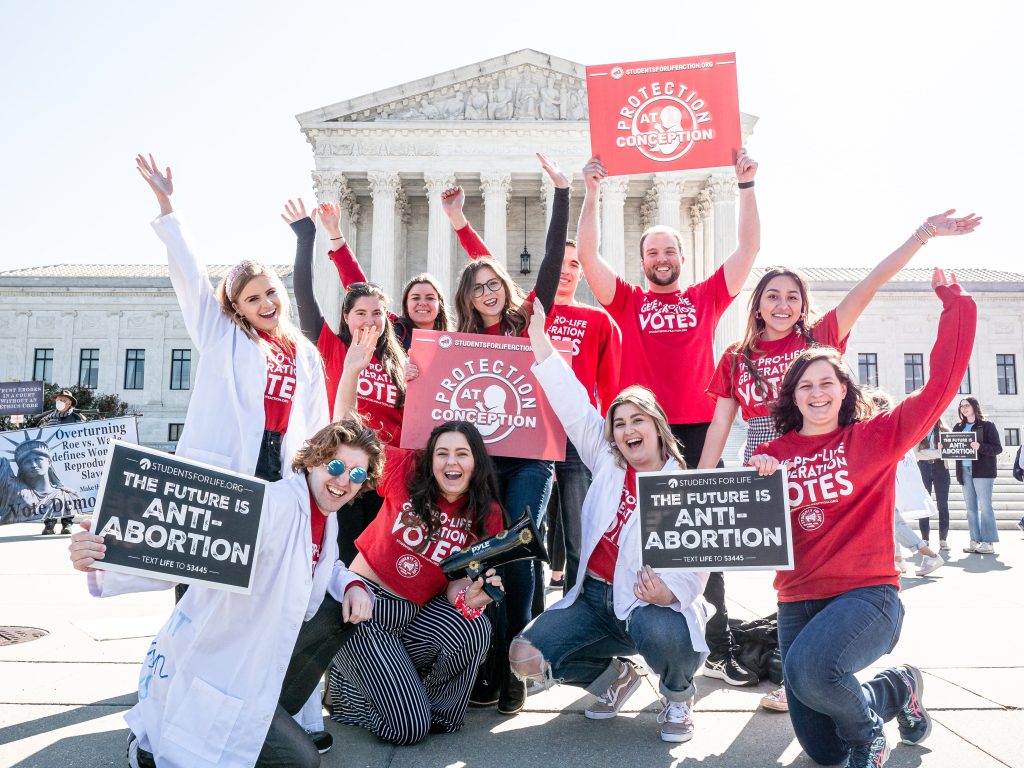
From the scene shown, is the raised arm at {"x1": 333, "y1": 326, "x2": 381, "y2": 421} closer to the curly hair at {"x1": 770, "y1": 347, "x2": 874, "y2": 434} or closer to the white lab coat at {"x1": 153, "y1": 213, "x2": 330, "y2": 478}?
the white lab coat at {"x1": 153, "y1": 213, "x2": 330, "y2": 478}

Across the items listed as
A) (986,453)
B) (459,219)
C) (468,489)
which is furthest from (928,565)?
(468,489)

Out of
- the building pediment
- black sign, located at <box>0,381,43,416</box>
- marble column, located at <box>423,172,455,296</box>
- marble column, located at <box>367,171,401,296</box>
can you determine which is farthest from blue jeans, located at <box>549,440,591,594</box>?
the building pediment

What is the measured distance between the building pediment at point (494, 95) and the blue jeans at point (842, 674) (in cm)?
3621

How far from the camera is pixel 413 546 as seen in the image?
4.21 meters

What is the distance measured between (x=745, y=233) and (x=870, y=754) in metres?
3.25

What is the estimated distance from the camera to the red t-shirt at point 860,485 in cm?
352

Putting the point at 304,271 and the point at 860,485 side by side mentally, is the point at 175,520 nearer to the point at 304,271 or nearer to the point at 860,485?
the point at 304,271

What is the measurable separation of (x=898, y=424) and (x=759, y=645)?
6.25ft

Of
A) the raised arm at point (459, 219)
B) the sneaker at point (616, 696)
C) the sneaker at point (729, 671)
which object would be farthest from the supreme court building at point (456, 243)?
the sneaker at point (616, 696)

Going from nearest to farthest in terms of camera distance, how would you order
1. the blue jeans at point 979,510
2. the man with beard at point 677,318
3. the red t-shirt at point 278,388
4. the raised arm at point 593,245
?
the red t-shirt at point 278,388 → the man with beard at point 677,318 → the raised arm at point 593,245 → the blue jeans at point 979,510

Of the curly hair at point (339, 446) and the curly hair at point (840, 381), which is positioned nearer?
the curly hair at point (339, 446)

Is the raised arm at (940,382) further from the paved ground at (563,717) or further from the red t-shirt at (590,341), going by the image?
the red t-shirt at (590,341)

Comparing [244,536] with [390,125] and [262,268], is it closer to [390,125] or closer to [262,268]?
[262,268]

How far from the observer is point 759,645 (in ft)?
15.8
